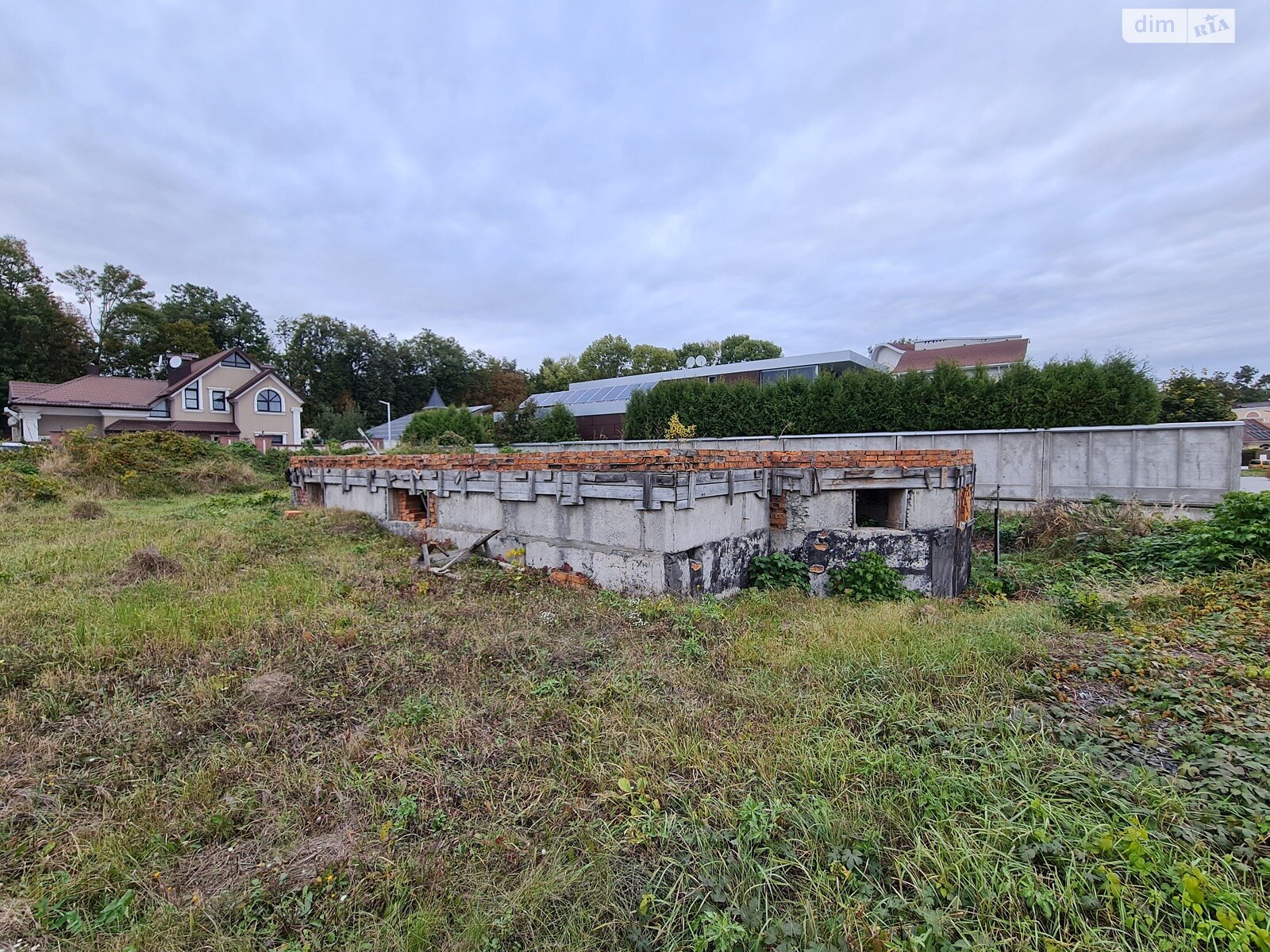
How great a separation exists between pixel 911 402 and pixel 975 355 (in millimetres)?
18501

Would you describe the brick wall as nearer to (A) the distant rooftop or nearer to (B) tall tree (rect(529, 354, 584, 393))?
(A) the distant rooftop

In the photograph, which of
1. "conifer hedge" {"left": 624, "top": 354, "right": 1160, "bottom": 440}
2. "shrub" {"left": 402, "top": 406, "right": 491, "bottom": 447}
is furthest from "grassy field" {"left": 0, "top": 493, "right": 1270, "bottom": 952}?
"shrub" {"left": 402, "top": 406, "right": 491, "bottom": 447}

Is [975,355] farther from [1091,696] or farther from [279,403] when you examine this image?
[279,403]

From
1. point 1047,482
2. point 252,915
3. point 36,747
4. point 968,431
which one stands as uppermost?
point 968,431

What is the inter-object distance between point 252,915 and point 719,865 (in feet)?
5.84

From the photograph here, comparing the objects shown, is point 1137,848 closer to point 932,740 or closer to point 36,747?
point 932,740

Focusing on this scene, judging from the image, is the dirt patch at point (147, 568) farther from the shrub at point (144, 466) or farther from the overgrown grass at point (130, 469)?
the shrub at point (144, 466)

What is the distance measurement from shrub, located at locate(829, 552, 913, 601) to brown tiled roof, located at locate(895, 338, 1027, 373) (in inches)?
896

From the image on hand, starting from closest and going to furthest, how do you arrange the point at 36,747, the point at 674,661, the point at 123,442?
1. the point at 36,747
2. the point at 674,661
3. the point at 123,442

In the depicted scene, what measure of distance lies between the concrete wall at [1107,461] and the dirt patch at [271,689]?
12302 mm

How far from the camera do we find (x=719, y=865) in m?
2.09

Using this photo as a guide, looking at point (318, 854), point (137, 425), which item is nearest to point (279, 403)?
point (137, 425)

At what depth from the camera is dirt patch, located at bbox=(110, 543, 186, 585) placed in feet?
18.8

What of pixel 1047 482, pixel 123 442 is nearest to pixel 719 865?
pixel 1047 482
